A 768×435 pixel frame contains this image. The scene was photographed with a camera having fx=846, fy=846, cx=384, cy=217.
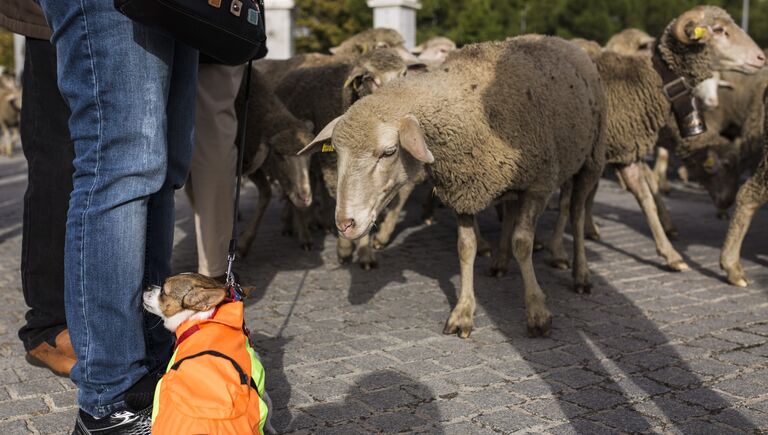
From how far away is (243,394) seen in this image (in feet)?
8.14

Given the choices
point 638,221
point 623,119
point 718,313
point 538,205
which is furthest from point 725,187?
point 538,205

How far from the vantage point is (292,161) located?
20.8 ft

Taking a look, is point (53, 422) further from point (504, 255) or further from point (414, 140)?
point (504, 255)

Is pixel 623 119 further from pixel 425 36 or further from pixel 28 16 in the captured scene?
pixel 425 36

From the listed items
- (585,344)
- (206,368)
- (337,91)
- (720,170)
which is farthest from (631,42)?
(206,368)

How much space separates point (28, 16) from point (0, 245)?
4356mm

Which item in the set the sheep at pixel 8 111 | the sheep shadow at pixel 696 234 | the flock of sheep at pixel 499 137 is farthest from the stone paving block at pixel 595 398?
the sheep at pixel 8 111

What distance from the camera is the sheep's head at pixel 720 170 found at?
8.07m

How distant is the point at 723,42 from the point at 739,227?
1.56 metres

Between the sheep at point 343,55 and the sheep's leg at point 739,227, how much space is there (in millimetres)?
3504

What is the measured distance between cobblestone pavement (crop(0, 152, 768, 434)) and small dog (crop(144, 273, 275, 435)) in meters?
0.73

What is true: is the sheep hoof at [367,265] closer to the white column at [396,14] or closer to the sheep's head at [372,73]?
the sheep's head at [372,73]

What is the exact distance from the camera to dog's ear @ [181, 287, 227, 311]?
2.68 meters

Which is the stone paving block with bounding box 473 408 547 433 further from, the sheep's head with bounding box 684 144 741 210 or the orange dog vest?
the sheep's head with bounding box 684 144 741 210
